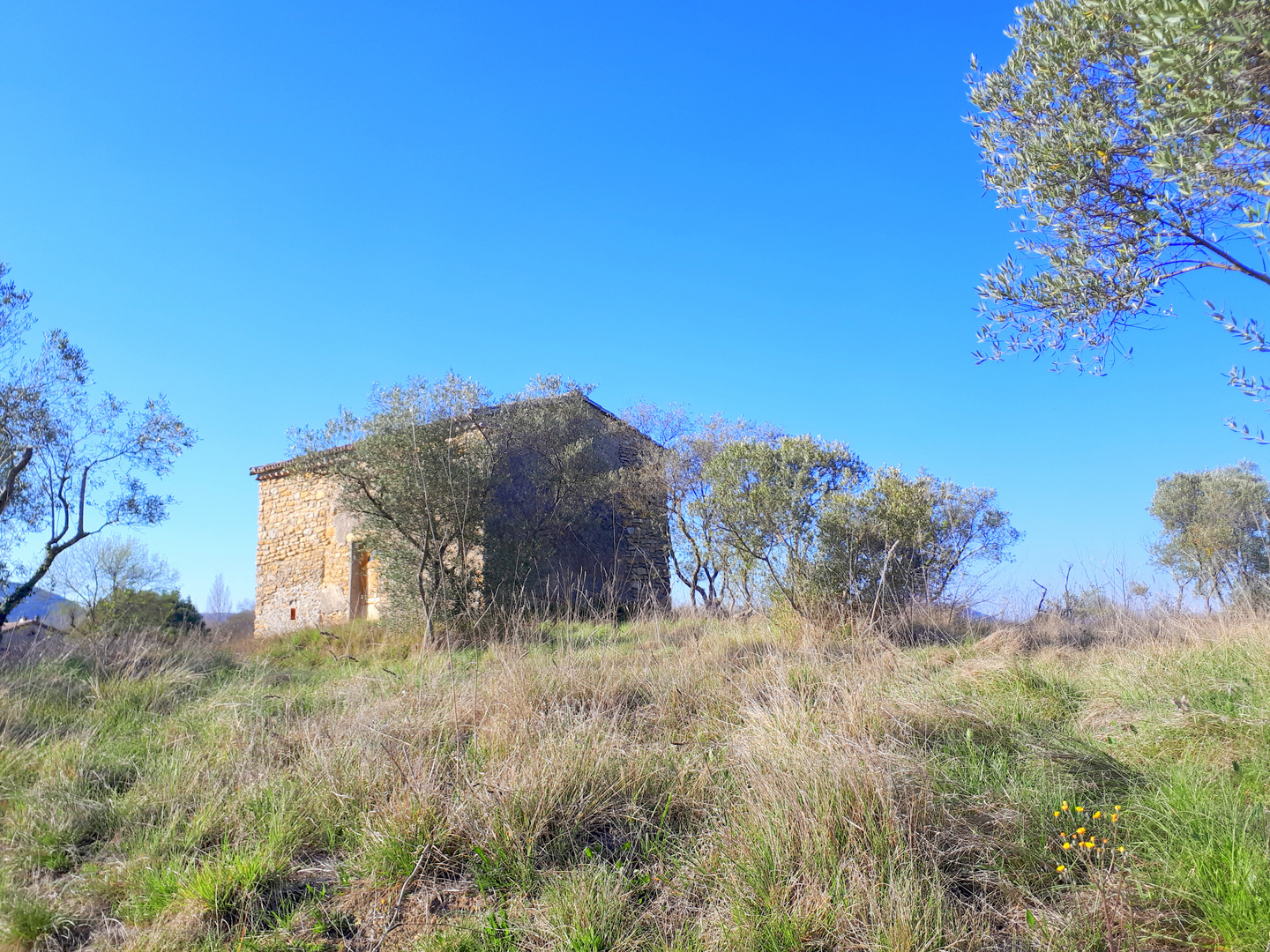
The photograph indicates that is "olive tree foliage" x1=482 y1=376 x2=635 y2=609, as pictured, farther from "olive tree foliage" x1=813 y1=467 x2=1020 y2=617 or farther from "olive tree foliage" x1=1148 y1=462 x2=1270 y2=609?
"olive tree foliage" x1=1148 y1=462 x2=1270 y2=609

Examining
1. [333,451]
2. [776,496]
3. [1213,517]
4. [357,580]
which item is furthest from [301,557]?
[1213,517]

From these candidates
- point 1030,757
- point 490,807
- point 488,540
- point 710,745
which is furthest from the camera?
point 488,540

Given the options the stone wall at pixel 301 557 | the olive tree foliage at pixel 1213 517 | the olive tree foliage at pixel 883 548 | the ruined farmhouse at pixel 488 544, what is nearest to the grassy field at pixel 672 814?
the olive tree foliage at pixel 883 548

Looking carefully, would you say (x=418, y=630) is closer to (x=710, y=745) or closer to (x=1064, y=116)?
(x=710, y=745)

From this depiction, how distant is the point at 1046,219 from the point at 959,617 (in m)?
5.64

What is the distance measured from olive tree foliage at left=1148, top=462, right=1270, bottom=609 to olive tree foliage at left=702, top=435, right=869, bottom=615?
437 inches

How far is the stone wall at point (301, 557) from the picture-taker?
57.2 ft

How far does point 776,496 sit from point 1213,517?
50.4ft

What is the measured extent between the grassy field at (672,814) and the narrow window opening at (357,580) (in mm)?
11372

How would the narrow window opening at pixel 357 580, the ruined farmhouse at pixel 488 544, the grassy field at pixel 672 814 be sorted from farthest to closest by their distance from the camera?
the narrow window opening at pixel 357 580
the ruined farmhouse at pixel 488 544
the grassy field at pixel 672 814

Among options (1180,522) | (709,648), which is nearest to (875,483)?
(709,648)

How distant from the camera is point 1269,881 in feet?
8.91

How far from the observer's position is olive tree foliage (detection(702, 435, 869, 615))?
10.6 meters

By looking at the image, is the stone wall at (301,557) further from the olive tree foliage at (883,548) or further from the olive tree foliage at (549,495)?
the olive tree foliage at (883,548)
